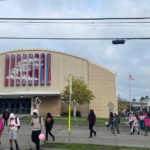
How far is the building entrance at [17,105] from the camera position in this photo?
35.3 meters

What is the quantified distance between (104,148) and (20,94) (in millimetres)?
24561

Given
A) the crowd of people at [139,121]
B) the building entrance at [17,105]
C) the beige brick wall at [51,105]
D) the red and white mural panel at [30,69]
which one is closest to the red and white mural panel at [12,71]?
the red and white mural panel at [30,69]

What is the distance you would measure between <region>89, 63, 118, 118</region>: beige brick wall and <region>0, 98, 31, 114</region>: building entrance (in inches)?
446

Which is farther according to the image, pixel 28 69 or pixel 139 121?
pixel 28 69

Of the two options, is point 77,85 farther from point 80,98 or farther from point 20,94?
point 20,94

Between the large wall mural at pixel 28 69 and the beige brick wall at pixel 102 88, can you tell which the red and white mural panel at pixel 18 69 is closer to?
the large wall mural at pixel 28 69

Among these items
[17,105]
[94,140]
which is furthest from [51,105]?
[94,140]

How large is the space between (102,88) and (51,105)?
32.4 feet

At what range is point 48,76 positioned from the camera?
35531mm

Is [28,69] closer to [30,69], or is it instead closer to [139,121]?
[30,69]

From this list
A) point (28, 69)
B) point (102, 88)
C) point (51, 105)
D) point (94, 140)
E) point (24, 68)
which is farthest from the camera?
point (102, 88)

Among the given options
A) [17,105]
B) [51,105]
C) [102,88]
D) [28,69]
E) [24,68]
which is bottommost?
[17,105]

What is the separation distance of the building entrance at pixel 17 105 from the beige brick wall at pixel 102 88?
37.1 feet

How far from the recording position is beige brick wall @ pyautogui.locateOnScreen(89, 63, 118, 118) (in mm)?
35625
